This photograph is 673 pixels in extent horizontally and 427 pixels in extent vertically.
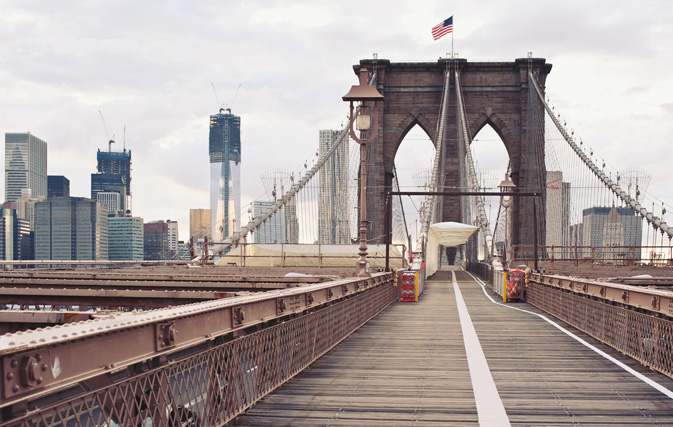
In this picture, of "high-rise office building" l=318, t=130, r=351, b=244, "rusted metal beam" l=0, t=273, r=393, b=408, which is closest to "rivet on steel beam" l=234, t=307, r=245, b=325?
"rusted metal beam" l=0, t=273, r=393, b=408

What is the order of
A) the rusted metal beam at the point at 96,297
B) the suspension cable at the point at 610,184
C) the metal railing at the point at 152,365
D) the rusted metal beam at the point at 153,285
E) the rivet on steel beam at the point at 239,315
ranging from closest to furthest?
the metal railing at the point at 152,365
the rivet on steel beam at the point at 239,315
the rusted metal beam at the point at 96,297
the rusted metal beam at the point at 153,285
the suspension cable at the point at 610,184

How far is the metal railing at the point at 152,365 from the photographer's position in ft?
11.9

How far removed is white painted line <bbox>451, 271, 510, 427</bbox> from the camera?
22.7ft

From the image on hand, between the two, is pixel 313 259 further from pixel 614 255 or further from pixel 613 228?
pixel 613 228

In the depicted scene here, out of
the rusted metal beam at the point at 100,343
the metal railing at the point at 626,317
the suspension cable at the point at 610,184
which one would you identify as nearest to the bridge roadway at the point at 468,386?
the metal railing at the point at 626,317

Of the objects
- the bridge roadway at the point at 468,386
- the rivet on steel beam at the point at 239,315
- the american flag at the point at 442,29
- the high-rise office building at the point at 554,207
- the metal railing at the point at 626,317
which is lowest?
the bridge roadway at the point at 468,386

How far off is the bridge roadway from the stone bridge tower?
2624 inches

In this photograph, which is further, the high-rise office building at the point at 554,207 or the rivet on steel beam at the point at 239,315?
the high-rise office building at the point at 554,207

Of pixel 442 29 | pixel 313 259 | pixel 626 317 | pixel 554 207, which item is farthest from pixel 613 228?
pixel 626 317

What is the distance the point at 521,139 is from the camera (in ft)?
268

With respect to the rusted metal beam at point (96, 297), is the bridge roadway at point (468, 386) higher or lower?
lower

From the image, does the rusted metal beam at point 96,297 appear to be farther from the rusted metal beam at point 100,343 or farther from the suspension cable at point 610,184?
the suspension cable at point 610,184

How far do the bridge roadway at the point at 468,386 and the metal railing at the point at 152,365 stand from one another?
45 centimetres

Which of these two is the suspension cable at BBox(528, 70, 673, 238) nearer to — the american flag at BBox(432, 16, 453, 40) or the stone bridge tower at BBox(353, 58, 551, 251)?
the stone bridge tower at BBox(353, 58, 551, 251)
